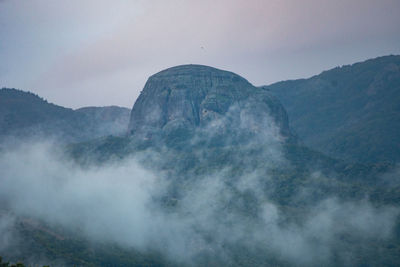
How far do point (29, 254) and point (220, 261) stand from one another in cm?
5033

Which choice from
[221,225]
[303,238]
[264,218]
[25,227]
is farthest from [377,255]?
[25,227]

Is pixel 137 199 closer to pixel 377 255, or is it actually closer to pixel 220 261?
pixel 220 261

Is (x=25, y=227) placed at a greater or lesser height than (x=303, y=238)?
greater

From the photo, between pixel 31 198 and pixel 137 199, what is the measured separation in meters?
35.2

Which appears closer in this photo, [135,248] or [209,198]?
[135,248]

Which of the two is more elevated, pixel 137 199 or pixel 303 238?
pixel 137 199

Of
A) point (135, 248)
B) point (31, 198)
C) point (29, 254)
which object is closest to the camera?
point (29, 254)

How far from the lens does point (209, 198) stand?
601 feet

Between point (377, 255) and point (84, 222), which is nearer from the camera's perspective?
point (377, 255)

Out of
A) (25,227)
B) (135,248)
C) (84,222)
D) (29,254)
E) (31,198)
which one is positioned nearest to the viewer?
(29,254)

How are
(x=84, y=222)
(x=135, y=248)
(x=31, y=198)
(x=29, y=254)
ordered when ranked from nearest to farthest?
(x=29, y=254), (x=135, y=248), (x=84, y=222), (x=31, y=198)

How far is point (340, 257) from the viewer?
155375 mm

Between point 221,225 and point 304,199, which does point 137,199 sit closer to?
point 221,225

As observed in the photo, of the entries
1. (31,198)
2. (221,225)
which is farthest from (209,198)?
(31,198)
